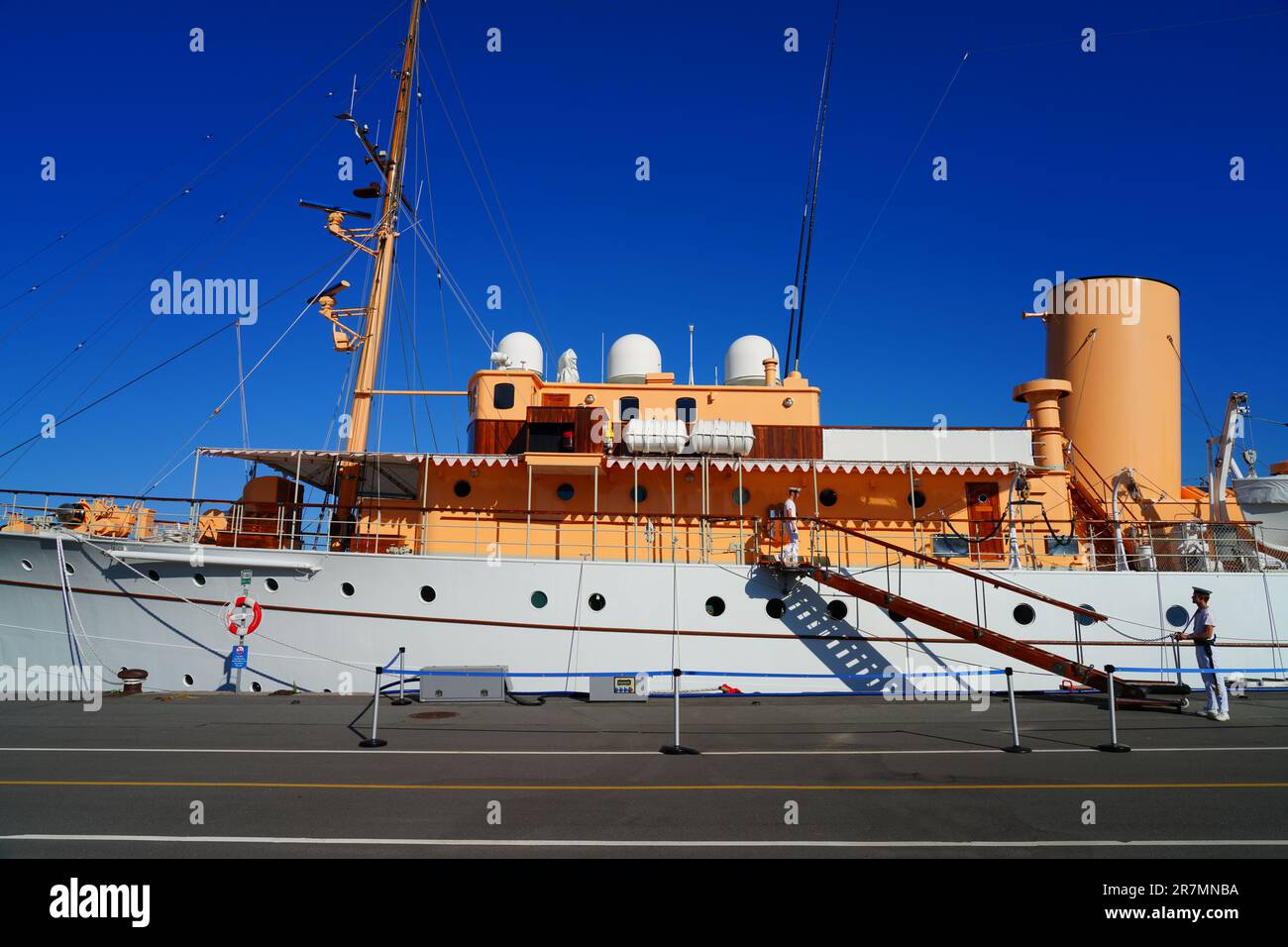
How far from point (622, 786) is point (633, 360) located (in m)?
13.9

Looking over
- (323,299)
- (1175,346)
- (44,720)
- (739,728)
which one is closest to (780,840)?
(739,728)

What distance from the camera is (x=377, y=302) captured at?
62.4ft

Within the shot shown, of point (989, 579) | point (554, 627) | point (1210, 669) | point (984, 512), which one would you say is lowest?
point (1210, 669)

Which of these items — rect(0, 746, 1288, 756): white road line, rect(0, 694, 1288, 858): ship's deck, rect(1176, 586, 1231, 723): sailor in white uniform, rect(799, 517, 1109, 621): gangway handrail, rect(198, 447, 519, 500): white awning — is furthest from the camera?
rect(198, 447, 519, 500): white awning

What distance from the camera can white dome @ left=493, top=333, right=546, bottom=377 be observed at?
20719 mm

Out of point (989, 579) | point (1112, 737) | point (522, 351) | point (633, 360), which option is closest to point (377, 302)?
point (522, 351)

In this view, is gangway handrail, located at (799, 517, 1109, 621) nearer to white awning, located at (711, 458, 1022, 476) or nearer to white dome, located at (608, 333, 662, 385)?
white awning, located at (711, 458, 1022, 476)

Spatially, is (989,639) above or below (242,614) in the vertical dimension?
below

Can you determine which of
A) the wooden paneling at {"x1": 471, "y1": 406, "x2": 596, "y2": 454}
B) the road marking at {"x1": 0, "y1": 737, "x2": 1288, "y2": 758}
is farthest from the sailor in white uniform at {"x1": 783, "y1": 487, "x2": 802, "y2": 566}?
the road marking at {"x1": 0, "y1": 737, "x2": 1288, "y2": 758}

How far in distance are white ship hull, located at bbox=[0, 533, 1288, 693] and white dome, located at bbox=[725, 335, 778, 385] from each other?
696cm

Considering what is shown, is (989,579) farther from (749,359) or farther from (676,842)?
(676,842)

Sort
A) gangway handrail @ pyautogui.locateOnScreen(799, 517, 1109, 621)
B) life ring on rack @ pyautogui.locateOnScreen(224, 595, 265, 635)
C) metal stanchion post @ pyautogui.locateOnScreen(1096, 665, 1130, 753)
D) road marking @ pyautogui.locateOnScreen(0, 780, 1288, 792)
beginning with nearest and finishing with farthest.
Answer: road marking @ pyautogui.locateOnScreen(0, 780, 1288, 792) → metal stanchion post @ pyautogui.locateOnScreen(1096, 665, 1130, 753) → gangway handrail @ pyautogui.locateOnScreen(799, 517, 1109, 621) → life ring on rack @ pyautogui.locateOnScreen(224, 595, 265, 635)
